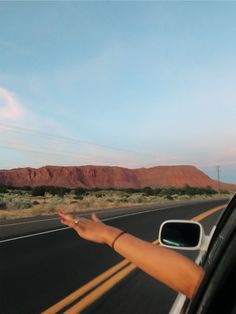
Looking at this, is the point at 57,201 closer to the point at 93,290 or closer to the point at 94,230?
the point at 93,290

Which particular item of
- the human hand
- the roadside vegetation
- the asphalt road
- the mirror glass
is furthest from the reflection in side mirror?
the roadside vegetation

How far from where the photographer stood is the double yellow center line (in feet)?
22.1

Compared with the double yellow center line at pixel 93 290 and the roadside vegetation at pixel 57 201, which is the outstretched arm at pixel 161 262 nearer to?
the double yellow center line at pixel 93 290

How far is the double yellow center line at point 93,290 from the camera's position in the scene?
265 inches

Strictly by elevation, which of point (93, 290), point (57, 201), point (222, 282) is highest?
point (57, 201)

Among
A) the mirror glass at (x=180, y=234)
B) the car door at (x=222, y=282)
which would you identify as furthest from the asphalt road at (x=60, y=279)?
the car door at (x=222, y=282)

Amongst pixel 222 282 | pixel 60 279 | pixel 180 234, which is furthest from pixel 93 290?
pixel 222 282

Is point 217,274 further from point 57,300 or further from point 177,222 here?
point 57,300

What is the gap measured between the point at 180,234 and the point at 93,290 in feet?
15.2

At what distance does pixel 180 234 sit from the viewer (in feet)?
11.5

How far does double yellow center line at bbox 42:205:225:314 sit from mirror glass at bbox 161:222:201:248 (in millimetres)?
3324

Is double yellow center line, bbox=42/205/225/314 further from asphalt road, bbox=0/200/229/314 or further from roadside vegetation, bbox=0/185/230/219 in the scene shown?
roadside vegetation, bbox=0/185/230/219

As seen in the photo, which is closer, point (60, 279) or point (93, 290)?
point (93, 290)

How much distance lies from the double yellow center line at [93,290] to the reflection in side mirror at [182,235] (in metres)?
3.32
